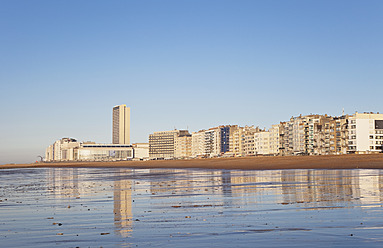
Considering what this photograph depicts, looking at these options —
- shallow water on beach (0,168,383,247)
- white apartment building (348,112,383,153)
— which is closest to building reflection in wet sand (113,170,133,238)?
shallow water on beach (0,168,383,247)

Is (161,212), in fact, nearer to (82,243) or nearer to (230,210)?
(230,210)

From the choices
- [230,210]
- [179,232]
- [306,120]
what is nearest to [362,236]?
[179,232]

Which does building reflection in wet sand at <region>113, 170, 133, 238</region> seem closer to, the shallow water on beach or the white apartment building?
the shallow water on beach

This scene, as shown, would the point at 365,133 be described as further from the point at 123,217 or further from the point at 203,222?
the point at 203,222

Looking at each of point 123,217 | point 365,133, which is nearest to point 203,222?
point 123,217

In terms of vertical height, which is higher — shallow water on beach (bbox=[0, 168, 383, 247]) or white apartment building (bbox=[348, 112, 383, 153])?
white apartment building (bbox=[348, 112, 383, 153])

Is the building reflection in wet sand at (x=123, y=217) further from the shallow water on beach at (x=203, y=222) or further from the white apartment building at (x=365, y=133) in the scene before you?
the white apartment building at (x=365, y=133)

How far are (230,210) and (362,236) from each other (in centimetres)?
652

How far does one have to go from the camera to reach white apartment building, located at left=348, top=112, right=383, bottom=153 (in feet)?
509

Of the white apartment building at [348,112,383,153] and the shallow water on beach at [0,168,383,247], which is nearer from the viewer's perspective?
the shallow water on beach at [0,168,383,247]

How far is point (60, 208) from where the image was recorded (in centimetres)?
1889

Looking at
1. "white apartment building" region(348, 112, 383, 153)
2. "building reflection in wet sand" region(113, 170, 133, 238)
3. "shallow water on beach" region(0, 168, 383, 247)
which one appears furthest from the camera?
"white apartment building" region(348, 112, 383, 153)

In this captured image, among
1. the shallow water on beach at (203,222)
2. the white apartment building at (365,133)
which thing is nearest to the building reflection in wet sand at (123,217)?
the shallow water on beach at (203,222)

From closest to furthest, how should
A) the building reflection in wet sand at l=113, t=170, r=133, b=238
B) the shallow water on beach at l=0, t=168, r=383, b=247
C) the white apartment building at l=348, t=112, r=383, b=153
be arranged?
1. the shallow water on beach at l=0, t=168, r=383, b=247
2. the building reflection in wet sand at l=113, t=170, r=133, b=238
3. the white apartment building at l=348, t=112, r=383, b=153
